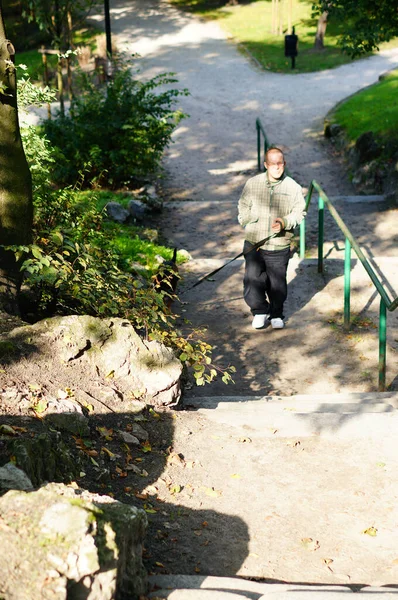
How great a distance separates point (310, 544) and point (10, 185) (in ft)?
10.5

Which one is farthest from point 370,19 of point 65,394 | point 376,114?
point 65,394

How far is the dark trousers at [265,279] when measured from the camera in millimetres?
7508

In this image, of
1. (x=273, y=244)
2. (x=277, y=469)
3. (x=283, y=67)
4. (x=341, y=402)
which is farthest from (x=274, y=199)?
(x=283, y=67)

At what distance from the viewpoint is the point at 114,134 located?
1262cm

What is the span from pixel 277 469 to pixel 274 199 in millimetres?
3199

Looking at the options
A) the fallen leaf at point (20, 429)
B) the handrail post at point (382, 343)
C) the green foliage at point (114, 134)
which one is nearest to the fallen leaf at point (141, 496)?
the fallen leaf at point (20, 429)

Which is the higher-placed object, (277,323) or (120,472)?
(120,472)

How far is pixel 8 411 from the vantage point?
454 centimetres

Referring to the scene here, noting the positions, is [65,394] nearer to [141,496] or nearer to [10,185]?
[141,496]

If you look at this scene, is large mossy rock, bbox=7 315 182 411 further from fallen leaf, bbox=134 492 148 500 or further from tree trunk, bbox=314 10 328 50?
tree trunk, bbox=314 10 328 50

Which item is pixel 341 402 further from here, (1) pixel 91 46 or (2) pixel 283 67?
(1) pixel 91 46

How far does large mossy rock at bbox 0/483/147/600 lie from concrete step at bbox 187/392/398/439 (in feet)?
6.97

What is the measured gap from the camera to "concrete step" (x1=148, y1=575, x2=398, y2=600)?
3191mm

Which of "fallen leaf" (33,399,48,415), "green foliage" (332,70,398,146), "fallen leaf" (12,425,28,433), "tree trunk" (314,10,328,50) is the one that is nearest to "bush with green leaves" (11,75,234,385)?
"fallen leaf" (33,399,48,415)
